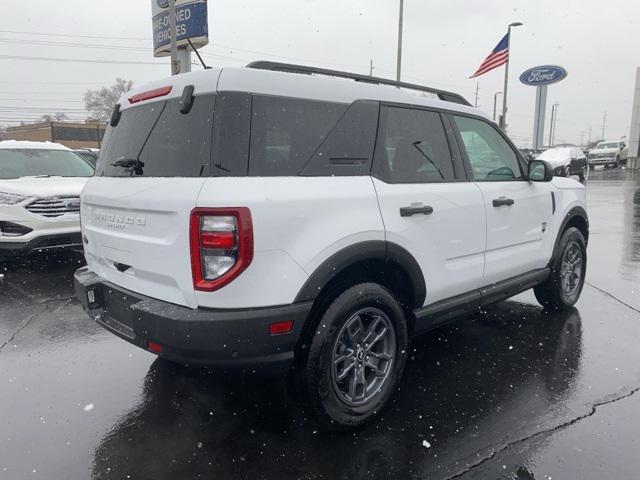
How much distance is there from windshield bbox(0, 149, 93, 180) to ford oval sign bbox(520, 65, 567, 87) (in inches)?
1305

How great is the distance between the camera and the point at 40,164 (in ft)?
25.0

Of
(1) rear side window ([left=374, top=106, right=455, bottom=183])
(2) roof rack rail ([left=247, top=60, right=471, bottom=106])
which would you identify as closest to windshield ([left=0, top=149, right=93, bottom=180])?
(2) roof rack rail ([left=247, top=60, right=471, bottom=106])

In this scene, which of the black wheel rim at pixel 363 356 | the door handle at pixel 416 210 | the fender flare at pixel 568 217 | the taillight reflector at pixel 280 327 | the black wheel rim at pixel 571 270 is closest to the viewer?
the taillight reflector at pixel 280 327

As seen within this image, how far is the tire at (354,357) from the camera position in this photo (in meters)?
2.61

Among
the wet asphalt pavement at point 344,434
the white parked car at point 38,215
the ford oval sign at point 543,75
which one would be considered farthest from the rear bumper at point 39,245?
the ford oval sign at point 543,75

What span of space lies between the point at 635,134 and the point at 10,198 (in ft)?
133

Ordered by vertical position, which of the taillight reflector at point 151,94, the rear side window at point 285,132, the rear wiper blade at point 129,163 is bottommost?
the rear wiper blade at point 129,163

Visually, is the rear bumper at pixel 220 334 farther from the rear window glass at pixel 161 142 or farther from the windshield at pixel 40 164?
the windshield at pixel 40 164

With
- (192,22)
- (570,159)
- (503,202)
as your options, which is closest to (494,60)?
(570,159)

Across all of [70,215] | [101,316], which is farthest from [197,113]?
[70,215]

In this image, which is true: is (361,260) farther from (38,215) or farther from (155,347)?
(38,215)

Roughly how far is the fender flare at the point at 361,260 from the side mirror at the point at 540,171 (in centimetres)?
174

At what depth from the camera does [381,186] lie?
2.85 meters

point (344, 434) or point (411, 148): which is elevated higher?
point (411, 148)
